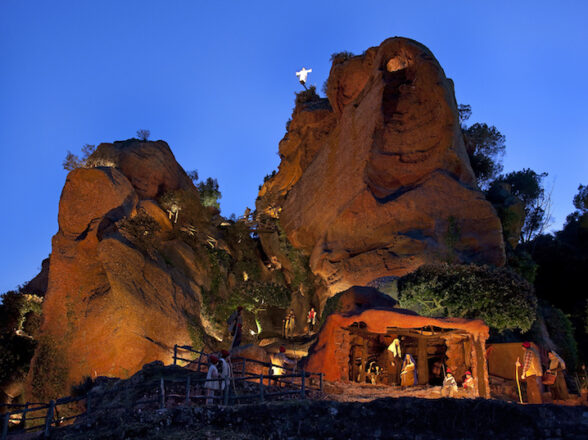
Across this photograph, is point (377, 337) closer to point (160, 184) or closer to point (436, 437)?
point (436, 437)

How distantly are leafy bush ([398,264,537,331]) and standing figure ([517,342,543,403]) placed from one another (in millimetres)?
2360

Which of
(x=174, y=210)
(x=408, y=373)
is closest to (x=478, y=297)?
(x=408, y=373)

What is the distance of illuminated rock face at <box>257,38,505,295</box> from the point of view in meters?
24.5

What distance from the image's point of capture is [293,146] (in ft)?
123

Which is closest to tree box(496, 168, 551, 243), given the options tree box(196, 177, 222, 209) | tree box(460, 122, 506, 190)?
tree box(460, 122, 506, 190)

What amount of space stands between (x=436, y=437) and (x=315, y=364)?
9805 millimetres

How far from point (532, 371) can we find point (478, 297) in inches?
135

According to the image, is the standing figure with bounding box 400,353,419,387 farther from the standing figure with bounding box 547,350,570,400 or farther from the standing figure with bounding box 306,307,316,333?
the standing figure with bounding box 306,307,316,333

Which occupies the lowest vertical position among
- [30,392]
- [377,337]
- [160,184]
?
[30,392]

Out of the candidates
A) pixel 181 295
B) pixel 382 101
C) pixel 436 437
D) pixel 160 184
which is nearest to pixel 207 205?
pixel 160 184

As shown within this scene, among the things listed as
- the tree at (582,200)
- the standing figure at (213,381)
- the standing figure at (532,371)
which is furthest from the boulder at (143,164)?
the tree at (582,200)

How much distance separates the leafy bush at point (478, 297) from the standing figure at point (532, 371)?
2360 mm

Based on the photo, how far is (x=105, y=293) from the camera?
22.1m

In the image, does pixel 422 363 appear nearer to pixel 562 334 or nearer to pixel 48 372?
pixel 562 334
